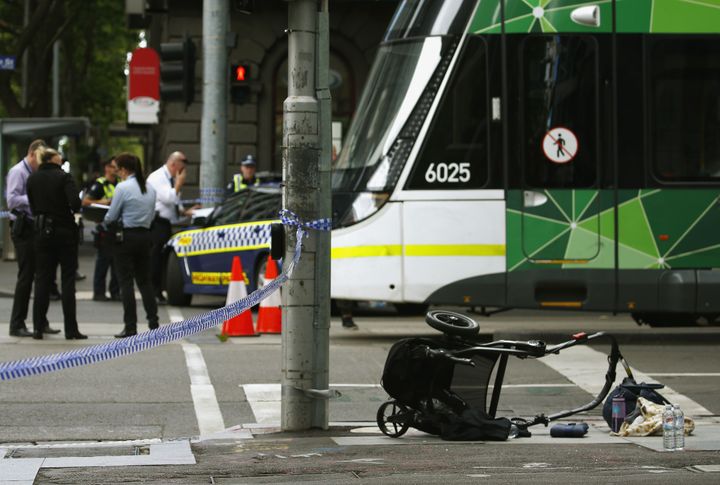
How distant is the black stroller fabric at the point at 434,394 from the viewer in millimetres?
8281

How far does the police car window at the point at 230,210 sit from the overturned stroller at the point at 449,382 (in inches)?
354

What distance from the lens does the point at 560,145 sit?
1330 cm

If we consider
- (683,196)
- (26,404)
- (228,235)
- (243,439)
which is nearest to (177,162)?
(228,235)

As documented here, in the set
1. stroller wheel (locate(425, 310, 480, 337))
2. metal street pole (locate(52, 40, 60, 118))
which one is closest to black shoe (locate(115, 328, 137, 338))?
stroller wheel (locate(425, 310, 480, 337))

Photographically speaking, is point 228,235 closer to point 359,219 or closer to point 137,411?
point 359,219

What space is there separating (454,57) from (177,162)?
594 centimetres

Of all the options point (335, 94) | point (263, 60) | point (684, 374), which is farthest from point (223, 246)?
point (335, 94)

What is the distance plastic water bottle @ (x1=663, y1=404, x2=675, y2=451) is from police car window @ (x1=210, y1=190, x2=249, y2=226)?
9867 millimetres

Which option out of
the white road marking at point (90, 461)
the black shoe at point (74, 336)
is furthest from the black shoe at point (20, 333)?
the white road marking at point (90, 461)

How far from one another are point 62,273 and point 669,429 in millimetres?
7250

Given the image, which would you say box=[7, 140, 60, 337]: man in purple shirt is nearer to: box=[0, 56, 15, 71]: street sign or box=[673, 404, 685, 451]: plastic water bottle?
box=[673, 404, 685, 451]: plastic water bottle

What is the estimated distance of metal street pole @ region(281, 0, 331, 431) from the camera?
8.66 m

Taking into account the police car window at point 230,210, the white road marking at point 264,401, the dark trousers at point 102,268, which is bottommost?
the white road marking at point 264,401

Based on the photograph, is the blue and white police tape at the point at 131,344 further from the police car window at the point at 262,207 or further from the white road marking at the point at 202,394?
the police car window at the point at 262,207
